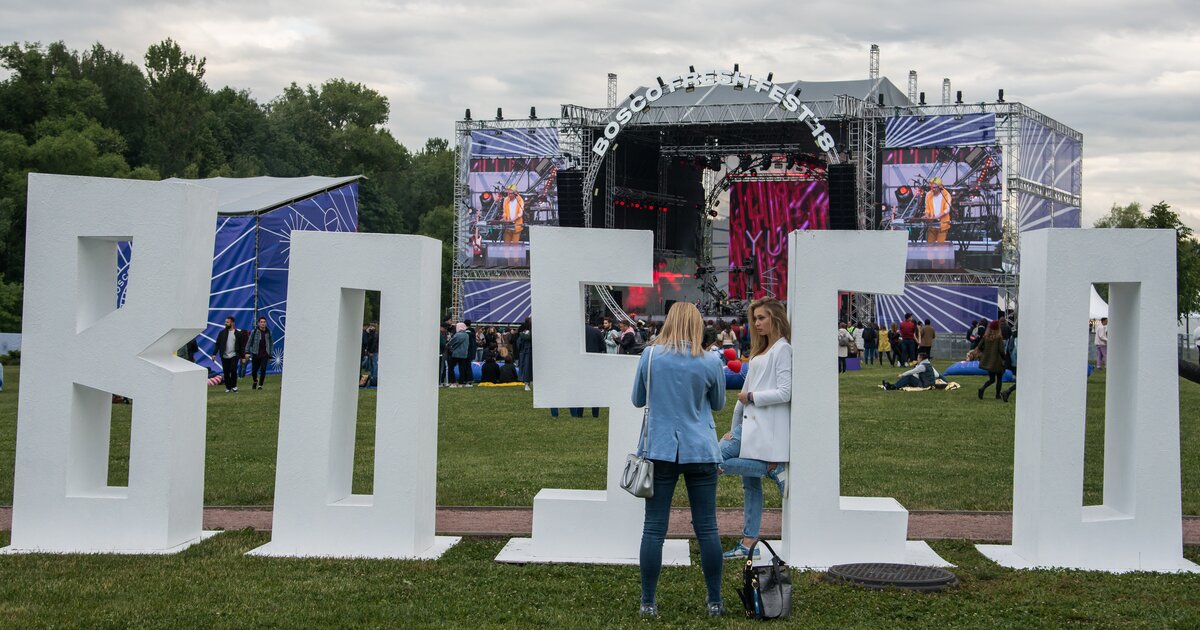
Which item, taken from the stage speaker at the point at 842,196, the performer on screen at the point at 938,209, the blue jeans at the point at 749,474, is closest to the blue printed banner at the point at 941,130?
the performer on screen at the point at 938,209

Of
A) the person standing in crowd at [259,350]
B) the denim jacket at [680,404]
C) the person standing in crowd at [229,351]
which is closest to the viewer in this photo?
the denim jacket at [680,404]

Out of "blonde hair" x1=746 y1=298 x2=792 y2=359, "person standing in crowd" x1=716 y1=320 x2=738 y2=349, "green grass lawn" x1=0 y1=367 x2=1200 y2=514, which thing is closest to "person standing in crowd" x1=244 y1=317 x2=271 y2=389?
"green grass lawn" x1=0 y1=367 x2=1200 y2=514

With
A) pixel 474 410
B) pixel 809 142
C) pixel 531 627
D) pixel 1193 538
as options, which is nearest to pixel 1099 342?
pixel 809 142

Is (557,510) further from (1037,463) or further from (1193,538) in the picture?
(1193,538)

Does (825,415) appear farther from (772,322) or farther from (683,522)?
(683,522)

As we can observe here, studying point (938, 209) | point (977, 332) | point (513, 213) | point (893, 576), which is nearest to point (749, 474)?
point (893, 576)

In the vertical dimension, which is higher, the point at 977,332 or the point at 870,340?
the point at 977,332

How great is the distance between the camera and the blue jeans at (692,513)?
586 centimetres

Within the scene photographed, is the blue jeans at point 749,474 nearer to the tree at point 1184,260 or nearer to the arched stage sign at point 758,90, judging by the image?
the arched stage sign at point 758,90

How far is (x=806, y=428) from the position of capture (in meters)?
7.38

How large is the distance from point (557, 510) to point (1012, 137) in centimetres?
2731

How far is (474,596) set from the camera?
6.38 metres

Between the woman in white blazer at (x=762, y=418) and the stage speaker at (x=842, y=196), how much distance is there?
22138 millimetres

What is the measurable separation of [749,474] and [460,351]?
50.5 ft
